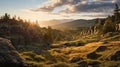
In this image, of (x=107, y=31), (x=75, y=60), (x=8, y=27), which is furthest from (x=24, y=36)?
(x=75, y=60)

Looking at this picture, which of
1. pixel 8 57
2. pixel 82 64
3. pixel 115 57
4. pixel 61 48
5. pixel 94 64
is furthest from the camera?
pixel 61 48

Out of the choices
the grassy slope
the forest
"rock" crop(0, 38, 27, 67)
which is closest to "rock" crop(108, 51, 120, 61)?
the forest

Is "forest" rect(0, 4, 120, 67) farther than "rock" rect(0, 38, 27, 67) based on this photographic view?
Yes

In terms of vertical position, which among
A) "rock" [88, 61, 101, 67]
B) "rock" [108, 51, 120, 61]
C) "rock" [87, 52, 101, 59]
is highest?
"rock" [108, 51, 120, 61]

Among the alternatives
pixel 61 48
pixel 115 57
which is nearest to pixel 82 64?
pixel 115 57

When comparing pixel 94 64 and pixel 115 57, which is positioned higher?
pixel 115 57

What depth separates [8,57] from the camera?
3888cm

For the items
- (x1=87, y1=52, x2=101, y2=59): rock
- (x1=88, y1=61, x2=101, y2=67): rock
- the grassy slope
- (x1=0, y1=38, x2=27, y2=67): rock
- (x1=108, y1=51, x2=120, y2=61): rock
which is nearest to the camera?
(x1=0, y1=38, x2=27, y2=67): rock

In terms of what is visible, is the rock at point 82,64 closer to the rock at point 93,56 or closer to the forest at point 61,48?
the forest at point 61,48

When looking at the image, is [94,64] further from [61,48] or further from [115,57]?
[61,48]

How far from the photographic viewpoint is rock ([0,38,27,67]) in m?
38.1

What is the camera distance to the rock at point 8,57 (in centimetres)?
3809

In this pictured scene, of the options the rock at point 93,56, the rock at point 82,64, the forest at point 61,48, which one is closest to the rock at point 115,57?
the forest at point 61,48

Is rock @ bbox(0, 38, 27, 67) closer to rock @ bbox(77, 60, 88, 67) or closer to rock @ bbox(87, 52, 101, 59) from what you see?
rock @ bbox(77, 60, 88, 67)
